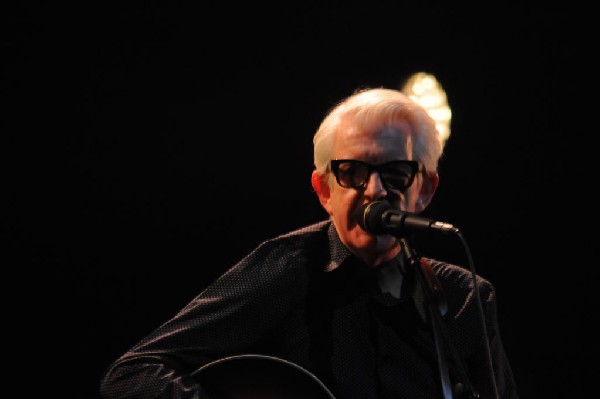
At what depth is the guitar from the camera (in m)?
1.68

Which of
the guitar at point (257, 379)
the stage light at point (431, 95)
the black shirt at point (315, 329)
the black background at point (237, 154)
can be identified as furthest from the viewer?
the stage light at point (431, 95)

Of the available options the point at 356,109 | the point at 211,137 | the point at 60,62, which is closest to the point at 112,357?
the point at 211,137

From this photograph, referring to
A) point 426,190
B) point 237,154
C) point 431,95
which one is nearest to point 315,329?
point 426,190

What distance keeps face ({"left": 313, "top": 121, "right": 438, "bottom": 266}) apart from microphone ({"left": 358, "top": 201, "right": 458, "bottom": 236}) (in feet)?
0.77

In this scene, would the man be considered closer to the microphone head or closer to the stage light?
the microphone head

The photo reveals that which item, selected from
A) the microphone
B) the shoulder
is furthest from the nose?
the shoulder

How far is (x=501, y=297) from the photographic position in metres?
3.96

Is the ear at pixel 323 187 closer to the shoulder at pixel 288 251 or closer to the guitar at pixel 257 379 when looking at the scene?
the shoulder at pixel 288 251

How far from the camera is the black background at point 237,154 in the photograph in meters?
3.11

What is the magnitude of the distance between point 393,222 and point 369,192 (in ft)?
1.13

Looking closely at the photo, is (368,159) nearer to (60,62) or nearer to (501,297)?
(60,62)

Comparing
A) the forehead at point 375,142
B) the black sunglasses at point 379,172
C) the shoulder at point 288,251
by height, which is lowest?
the shoulder at point 288,251

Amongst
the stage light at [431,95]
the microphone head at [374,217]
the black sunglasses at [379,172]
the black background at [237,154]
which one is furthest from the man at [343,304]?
the stage light at [431,95]

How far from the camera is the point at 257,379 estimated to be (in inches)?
66.9
